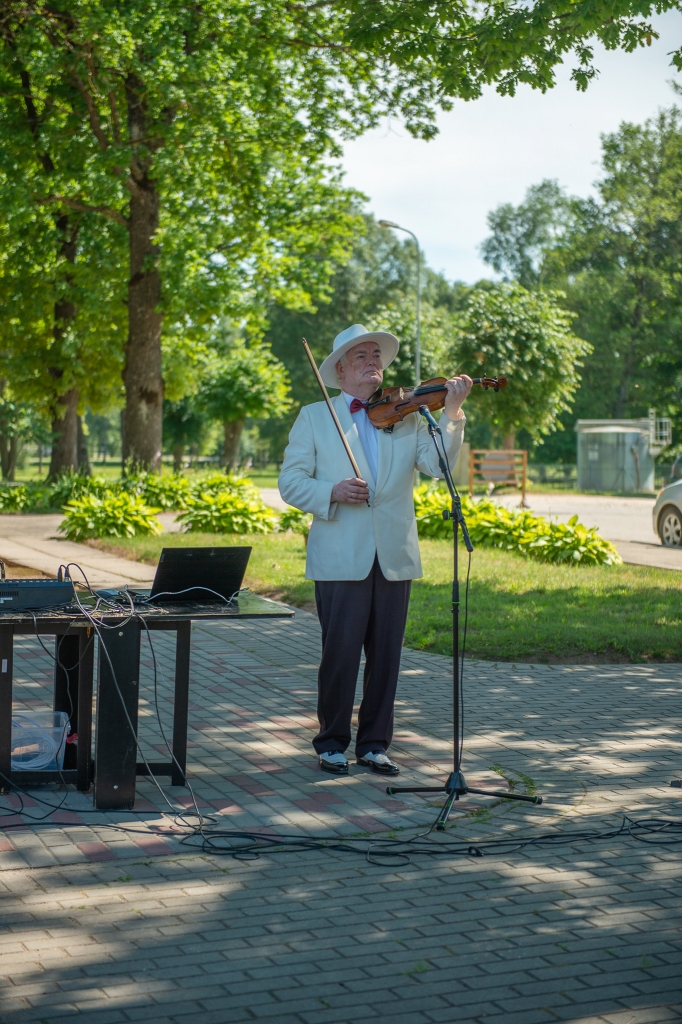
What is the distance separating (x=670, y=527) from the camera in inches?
701

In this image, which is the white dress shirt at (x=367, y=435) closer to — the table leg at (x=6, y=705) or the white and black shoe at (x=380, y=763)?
the white and black shoe at (x=380, y=763)

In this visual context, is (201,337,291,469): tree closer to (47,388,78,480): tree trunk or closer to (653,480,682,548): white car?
(47,388,78,480): tree trunk

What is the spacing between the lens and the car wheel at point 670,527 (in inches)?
691

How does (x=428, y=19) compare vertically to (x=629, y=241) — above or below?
below

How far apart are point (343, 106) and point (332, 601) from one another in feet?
56.4

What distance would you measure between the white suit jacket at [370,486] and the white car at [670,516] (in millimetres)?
12491

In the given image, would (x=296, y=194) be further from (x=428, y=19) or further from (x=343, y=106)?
(x=428, y=19)

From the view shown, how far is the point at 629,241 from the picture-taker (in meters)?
58.5

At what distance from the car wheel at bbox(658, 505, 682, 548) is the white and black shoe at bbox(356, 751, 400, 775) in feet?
41.7

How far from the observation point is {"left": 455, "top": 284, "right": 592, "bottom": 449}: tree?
3534 centimetres

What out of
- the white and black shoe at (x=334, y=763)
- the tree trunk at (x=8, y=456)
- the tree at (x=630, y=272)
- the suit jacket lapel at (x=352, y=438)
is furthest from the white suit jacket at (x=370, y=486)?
the tree at (x=630, y=272)

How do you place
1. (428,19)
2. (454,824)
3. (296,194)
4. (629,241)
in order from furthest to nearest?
(629,241) → (296,194) → (428,19) → (454,824)

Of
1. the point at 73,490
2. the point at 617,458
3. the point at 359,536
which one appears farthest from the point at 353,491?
the point at 617,458

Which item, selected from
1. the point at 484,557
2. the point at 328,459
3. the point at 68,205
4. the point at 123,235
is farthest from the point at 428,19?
Answer: the point at 123,235
